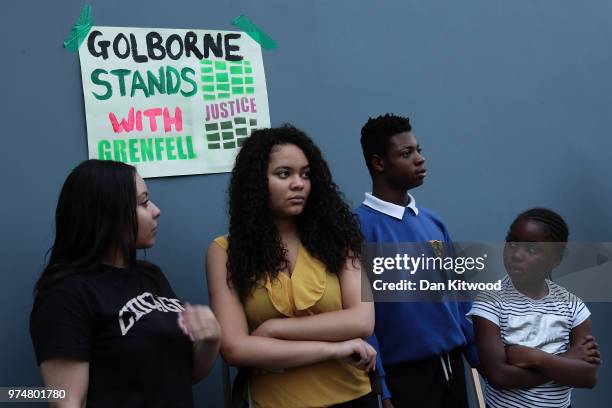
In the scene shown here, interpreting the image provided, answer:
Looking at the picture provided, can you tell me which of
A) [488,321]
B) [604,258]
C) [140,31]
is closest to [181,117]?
[140,31]

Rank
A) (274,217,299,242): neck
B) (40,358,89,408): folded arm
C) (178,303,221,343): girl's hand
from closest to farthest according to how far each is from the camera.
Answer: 1. (40,358,89,408): folded arm
2. (178,303,221,343): girl's hand
3. (274,217,299,242): neck

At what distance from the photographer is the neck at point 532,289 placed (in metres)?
2.54

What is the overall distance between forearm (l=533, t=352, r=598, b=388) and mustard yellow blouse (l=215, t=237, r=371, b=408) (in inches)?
24.1

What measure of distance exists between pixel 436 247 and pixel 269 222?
676 millimetres

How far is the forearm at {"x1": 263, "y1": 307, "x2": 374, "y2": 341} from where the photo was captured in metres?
2.12

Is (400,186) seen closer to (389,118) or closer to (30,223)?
(389,118)

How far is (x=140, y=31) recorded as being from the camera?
105 inches

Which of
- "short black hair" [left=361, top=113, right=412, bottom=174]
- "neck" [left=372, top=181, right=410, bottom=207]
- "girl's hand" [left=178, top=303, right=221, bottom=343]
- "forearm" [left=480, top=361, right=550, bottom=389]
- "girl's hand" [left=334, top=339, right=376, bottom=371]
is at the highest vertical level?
"short black hair" [left=361, top=113, right=412, bottom=174]

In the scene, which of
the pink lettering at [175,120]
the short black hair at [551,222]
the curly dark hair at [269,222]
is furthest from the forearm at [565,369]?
the pink lettering at [175,120]

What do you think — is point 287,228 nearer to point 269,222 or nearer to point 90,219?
point 269,222

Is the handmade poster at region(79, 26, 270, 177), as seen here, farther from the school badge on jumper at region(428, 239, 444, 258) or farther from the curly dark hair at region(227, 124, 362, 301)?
the school badge on jumper at region(428, 239, 444, 258)

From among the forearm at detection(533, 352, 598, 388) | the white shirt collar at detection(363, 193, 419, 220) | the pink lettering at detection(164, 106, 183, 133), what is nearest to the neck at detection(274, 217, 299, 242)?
the white shirt collar at detection(363, 193, 419, 220)

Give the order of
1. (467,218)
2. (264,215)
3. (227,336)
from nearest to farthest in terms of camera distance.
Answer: (227,336) < (264,215) < (467,218)

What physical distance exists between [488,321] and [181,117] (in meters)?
1.33
